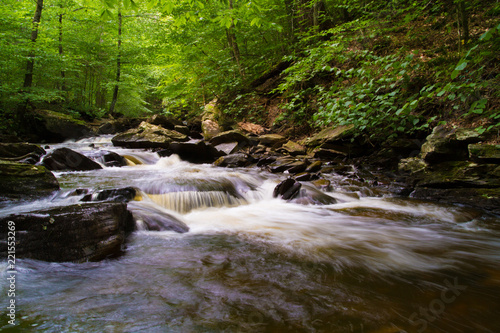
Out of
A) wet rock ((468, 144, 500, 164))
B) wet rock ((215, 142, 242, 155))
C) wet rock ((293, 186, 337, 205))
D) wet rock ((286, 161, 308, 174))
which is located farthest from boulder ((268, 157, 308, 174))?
wet rock ((468, 144, 500, 164))

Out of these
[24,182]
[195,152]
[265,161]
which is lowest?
[24,182]

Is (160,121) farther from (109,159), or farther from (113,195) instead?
(113,195)

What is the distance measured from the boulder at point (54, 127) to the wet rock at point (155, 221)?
35.8ft

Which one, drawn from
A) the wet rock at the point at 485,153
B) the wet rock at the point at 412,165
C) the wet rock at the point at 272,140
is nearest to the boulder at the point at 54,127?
the wet rock at the point at 272,140

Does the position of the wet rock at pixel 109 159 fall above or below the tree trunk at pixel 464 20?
below

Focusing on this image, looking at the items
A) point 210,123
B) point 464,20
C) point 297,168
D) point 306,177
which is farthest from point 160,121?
point 464,20

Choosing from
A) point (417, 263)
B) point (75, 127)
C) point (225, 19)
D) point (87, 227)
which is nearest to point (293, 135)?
point (225, 19)

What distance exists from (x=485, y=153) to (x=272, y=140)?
646 centimetres

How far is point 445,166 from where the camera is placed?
517 cm

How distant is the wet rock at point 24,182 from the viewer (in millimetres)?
3996

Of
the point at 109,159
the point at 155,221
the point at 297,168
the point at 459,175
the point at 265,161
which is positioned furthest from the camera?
the point at 265,161

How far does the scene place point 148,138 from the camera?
1043 cm

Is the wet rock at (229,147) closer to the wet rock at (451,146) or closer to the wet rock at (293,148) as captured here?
the wet rock at (293,148)

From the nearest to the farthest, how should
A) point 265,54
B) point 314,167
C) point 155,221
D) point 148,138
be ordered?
point 155,221, point 314,167, point 148,138, point 265,54
